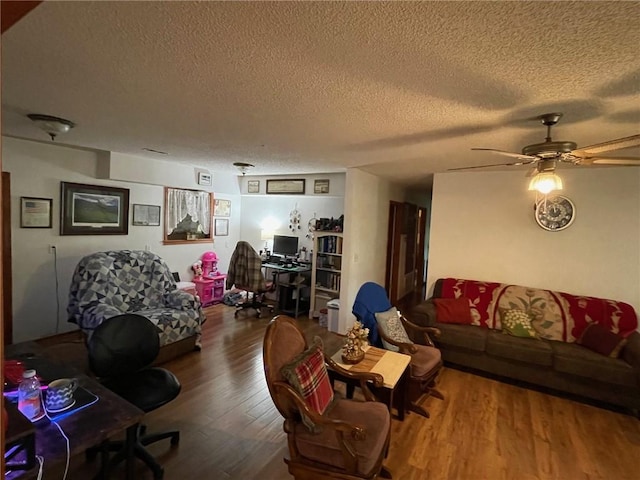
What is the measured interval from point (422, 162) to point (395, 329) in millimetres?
1919

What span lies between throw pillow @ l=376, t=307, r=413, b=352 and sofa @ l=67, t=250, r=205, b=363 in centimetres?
221

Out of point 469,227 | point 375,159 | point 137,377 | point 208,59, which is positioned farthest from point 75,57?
point 469,227

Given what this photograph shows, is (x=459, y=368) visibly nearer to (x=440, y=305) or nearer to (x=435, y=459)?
(x=440, y=305)

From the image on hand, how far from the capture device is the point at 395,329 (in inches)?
125

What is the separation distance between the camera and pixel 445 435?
8.51 ft

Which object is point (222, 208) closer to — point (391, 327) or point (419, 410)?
point (391, 327)

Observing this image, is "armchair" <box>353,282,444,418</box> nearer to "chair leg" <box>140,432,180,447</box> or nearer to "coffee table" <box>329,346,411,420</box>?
"coffee table" <box>329,346,411,420</box>

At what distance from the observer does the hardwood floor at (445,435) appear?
2217mm

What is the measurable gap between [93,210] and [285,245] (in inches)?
116

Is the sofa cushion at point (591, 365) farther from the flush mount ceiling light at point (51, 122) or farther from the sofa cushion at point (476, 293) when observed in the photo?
the flush mount ceiling light at point (51, 122)

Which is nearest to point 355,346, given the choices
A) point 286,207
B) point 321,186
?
point 321,186

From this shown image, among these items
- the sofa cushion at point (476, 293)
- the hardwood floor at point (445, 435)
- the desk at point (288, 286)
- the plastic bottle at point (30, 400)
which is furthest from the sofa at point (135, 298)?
the sofa cushion at point (476, 293)

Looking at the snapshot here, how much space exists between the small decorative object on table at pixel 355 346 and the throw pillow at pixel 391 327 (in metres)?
0.42

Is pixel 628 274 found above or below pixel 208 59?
below
